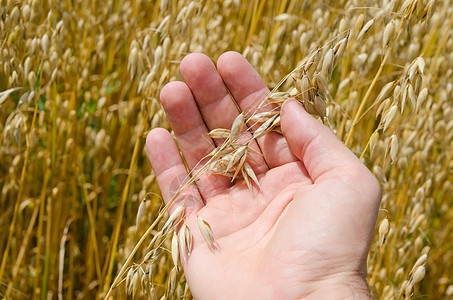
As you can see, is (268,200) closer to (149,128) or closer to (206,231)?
(206,231)

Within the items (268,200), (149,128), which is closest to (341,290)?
(268,200)

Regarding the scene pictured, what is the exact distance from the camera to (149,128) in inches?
54.2

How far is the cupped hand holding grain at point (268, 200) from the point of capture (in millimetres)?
950

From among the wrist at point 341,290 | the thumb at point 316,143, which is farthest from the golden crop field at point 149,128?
the wrist at point 341,290

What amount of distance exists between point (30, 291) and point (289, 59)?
124 cm

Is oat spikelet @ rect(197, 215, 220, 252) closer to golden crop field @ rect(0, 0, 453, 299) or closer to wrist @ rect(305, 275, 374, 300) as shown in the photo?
golden crop field @ rect(0, 0, 453, 299)

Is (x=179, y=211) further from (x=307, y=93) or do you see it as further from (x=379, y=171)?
(x=379, y=171)

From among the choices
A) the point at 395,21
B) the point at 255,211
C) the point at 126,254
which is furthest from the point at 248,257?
the point at 395,21

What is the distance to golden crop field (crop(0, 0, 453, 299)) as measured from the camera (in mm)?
1164

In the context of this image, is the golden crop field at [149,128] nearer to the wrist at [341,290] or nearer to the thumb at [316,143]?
the thumb at [316,143]

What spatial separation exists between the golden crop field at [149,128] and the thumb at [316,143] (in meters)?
0.04

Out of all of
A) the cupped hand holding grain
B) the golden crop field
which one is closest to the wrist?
the cupped hand holding grain

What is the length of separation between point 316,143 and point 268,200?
0.73 feet

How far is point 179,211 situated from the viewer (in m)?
1.03
